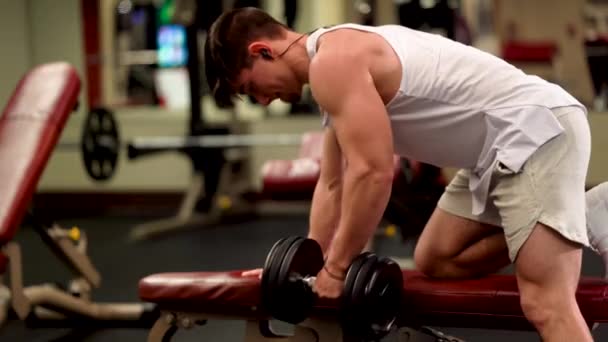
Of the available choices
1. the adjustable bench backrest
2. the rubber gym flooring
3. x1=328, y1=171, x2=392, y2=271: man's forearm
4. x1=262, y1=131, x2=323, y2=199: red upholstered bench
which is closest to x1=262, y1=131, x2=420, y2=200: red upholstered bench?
x1=262, y1=131, x2=323, y2=199: red upholstered bench

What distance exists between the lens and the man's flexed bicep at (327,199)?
84.7 inches

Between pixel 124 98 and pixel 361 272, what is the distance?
488 cm

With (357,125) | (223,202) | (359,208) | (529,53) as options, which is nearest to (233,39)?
(357,125)

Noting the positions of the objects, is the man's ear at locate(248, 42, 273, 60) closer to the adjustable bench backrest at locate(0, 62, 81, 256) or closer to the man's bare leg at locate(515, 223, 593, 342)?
the man's bare leg at locate(515, 223, 593, 342)

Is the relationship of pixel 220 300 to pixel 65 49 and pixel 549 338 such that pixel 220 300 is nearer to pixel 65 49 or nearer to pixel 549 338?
pixel 549 338

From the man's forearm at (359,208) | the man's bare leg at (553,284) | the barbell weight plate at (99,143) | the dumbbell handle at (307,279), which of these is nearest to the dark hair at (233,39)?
the man's forearm at (359,208)

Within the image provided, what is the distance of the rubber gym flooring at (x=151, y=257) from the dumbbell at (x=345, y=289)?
640mm

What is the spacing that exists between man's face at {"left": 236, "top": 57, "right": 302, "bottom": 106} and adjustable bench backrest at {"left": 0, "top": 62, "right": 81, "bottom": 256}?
42.3 inches

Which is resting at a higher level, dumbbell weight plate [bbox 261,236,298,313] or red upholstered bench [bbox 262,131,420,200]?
dumbbell weight plate [bbox 261,236,298,313]

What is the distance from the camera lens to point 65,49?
614 cm

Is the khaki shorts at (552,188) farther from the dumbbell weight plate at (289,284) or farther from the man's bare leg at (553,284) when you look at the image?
the dumbbell weight plate at (289,284)

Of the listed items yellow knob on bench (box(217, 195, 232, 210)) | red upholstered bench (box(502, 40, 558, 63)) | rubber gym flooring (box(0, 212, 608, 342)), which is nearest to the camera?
rubber gym flooring (box(0, 212, 608, 342))

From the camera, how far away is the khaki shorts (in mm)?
1801

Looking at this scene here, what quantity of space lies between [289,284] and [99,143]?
7.26ft
